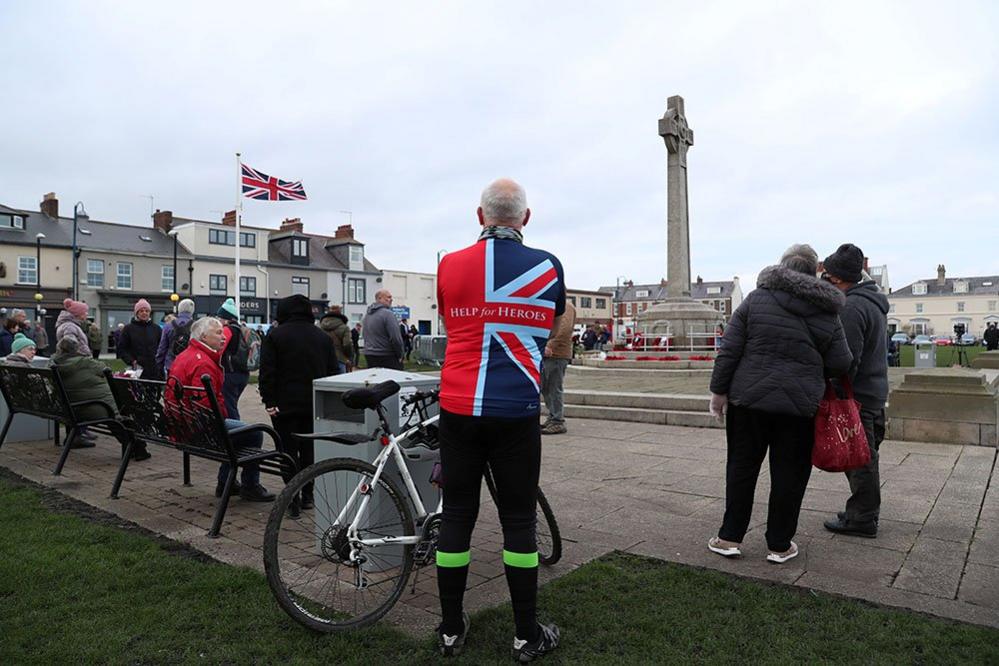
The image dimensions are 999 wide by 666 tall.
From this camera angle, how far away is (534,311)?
3.05 m

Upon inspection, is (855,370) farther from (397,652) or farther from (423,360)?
(423,360)

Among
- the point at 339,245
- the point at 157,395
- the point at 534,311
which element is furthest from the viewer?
the point at 339,245

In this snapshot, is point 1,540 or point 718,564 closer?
point 718,564

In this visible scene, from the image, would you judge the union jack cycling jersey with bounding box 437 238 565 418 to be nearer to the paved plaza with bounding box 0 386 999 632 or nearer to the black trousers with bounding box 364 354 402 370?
the paved plaza with bounding box 0 386 999 632

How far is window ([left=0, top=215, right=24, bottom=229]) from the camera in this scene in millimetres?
41666

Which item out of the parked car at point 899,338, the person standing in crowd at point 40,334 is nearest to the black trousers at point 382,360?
the person standing in crowd at point 40,334

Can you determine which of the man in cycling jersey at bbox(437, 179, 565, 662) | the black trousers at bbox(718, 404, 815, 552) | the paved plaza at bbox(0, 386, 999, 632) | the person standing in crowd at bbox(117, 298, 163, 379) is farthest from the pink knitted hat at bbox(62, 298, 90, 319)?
the black trousers at bbox(718, 404, 815, 552)

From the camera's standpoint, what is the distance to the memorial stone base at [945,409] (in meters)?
8.01

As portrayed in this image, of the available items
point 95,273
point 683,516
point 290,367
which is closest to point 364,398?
point 290,367

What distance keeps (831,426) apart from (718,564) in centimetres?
106

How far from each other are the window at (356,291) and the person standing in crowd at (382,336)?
157ft

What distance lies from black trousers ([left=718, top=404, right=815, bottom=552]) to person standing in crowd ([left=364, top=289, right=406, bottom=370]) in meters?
5.61

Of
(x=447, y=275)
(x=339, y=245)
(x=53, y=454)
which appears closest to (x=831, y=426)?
(x=447, y=275)

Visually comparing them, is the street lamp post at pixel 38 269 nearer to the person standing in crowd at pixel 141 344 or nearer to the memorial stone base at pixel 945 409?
the person standing in crowd at pixel 141 344
